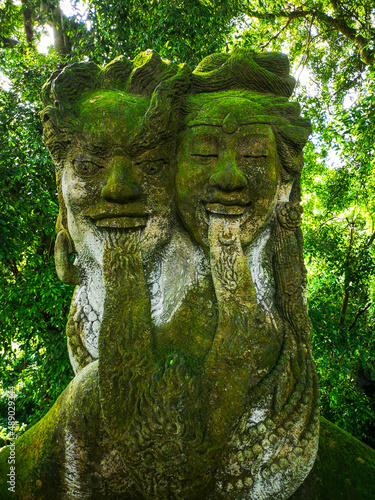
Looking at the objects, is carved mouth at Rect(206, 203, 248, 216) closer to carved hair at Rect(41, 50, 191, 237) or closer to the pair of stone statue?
the pair of stone statue

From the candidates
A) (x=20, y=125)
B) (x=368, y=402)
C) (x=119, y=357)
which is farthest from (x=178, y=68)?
(x=368, y=402)

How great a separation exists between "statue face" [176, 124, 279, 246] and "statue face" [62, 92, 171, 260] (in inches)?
4.7

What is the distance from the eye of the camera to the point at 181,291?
1804mm

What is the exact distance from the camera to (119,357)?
150 centimetres

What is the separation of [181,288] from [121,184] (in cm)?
51

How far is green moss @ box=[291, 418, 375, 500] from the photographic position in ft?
5.68

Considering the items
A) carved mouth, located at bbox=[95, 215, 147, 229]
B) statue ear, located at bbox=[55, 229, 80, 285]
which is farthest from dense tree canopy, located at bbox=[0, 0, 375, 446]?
carved mouth, located at bbox=[95, 215, 147, 229]

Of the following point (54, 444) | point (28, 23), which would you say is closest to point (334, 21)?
point (28, 23)

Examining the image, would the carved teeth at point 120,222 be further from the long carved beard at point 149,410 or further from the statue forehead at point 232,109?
the statue forehead at point 232,109

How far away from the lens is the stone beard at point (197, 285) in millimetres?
1463

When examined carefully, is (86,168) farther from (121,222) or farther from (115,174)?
(121,222)

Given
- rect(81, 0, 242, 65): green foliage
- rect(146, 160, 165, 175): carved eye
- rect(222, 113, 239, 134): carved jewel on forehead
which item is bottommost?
rect(146, 160, 165, 175): carved eye

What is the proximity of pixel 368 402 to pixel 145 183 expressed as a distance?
472cm

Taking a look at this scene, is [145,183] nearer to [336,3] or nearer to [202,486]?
[202,486]
